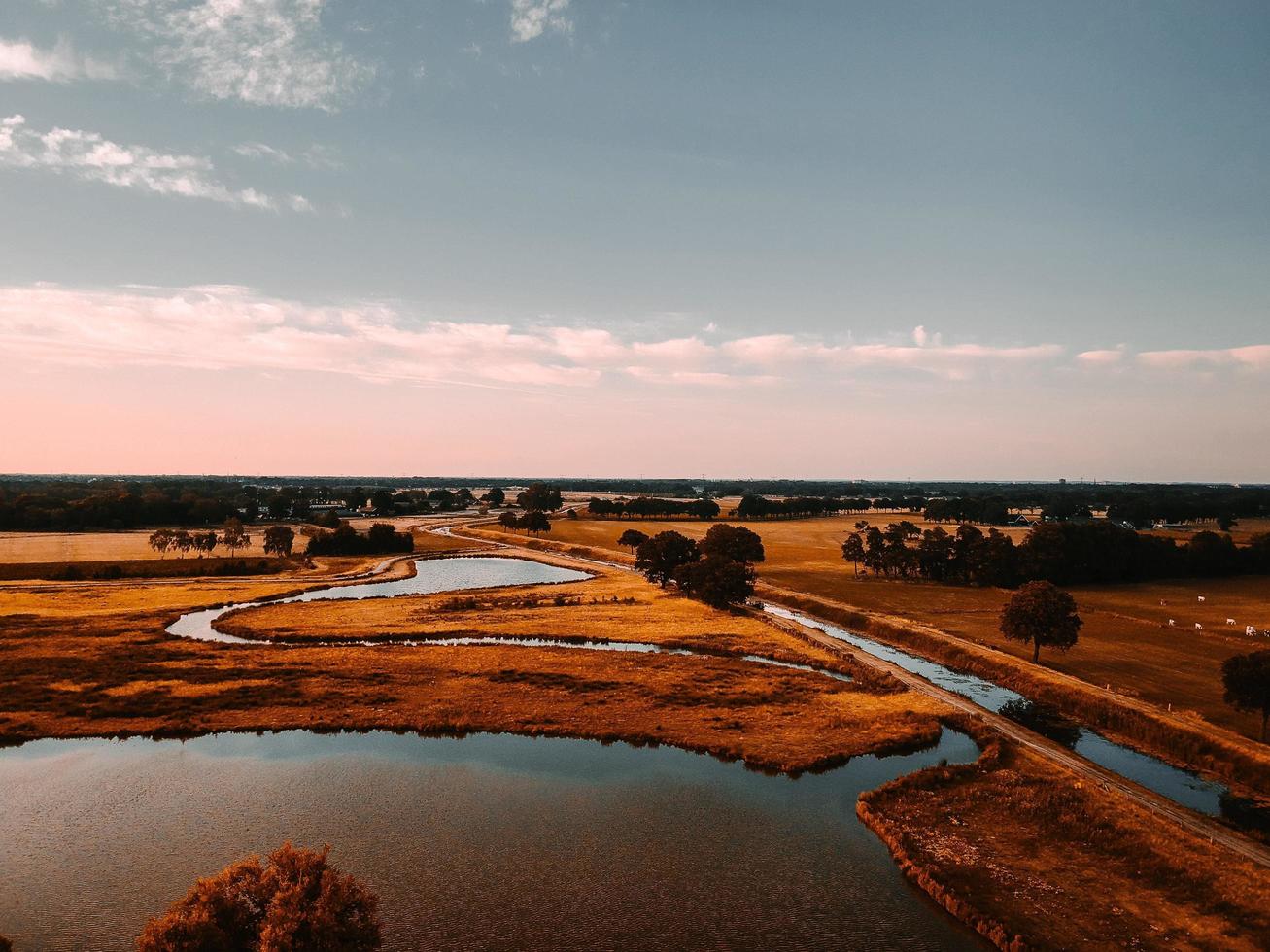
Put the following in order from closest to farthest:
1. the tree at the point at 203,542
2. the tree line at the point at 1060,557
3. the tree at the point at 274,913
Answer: the tree at the point at 274,913
the tree line at the point at 1060,557
the tree at the point at 203,542

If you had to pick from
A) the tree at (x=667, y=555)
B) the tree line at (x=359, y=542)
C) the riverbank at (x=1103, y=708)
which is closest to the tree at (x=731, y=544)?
the tree at (x=667, y=555)

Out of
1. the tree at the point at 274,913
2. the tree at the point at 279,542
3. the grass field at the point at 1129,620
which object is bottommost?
the grass field at the point at 1129,620

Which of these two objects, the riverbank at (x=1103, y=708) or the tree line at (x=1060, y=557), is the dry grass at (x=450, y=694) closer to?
the riverbank at (x=1103, y=708)

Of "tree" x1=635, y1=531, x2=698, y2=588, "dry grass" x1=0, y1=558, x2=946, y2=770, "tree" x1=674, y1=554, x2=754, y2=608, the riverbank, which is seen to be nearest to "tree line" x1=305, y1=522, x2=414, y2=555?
"tree" x1=635, y1=531, x2=698, y2=588

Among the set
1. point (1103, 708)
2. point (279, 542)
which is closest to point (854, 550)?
point (1103, 708)

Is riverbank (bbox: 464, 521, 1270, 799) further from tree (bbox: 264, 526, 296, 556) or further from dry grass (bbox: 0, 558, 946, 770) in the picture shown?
tree (bbox: 264, 526, 296, 556)

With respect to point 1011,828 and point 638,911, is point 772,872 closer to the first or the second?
point 638,911
